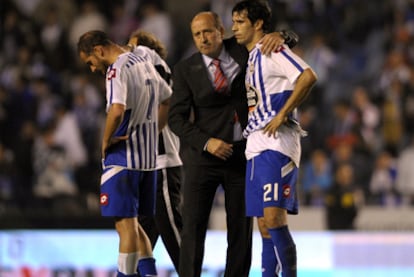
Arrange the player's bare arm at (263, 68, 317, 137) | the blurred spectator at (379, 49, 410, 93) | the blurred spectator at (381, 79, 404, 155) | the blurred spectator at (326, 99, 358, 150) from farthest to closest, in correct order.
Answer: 1. the blurred spectator at (379, 49, 410, 93)
2. the blurred spectator at (381, 79, 404, 155)
3. the blurred spectator at (326, 99, 358, 150)
4. the player's bare arm at (263, 68, 317, 137)

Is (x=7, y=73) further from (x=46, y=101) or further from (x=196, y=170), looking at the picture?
(x=196, y=170)

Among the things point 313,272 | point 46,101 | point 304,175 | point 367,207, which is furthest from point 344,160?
point 46,101

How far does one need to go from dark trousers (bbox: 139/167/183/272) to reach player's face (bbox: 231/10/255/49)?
1.39 metres

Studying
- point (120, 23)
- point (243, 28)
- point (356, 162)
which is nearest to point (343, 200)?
point (356, 162)

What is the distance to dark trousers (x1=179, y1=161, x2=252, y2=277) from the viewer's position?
7.74 metres

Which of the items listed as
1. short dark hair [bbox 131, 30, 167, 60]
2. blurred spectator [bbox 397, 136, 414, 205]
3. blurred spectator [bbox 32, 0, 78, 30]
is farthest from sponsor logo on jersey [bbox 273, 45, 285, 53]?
blurred spectator [bbox 32, 0, 78, 30]

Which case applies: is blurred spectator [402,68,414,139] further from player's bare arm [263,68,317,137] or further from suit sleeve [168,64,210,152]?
player's bare arm [263,68,317,137]

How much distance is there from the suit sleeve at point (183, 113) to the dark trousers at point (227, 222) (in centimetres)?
24

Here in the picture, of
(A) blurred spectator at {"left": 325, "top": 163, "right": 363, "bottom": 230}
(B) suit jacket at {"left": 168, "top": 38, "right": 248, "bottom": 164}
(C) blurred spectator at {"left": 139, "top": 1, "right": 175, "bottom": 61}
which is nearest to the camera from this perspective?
(B) suit jacket at {"left": 168, "top": 38, "right": 248, "bottom": 164}

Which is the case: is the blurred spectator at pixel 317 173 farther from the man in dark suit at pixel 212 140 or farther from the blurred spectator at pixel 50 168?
the man in dark suit at pixel 212 140

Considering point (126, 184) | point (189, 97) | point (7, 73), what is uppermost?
point (7, 73)

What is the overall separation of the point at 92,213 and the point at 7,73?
483cm

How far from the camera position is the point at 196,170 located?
7.88m

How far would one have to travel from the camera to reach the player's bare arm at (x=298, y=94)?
6926mm
